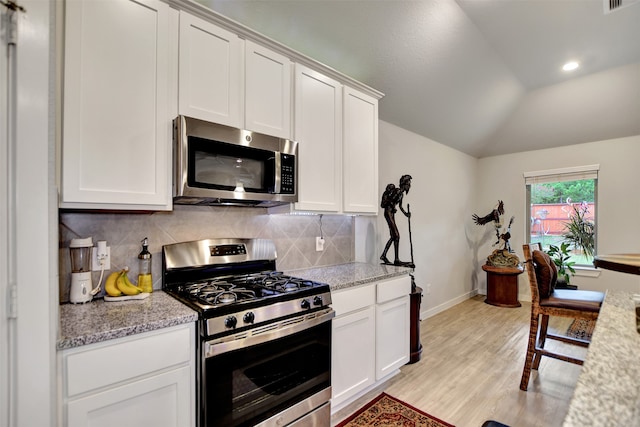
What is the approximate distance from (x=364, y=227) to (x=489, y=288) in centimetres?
288

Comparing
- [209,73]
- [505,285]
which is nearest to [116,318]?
[209,73]

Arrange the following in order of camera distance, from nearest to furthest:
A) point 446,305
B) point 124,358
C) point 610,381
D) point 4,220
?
1. point 610,381
2. point 4,220
3. point 124,358
4. point 446,305

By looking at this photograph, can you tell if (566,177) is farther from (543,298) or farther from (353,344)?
(353,344)

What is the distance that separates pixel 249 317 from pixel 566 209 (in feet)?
17.3

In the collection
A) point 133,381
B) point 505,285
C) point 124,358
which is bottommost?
point 505,285

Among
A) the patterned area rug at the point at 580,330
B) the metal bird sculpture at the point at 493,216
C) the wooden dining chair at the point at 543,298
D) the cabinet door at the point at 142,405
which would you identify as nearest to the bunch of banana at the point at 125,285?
the cabinet door at the point at 142,405

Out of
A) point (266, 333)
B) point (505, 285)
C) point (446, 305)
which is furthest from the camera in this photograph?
point (505, 285)

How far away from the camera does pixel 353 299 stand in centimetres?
203

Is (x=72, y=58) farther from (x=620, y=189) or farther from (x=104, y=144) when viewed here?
(x=620, y=189)

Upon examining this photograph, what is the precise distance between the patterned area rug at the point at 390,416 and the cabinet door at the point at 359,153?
4.70 ft

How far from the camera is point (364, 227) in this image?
316 centimetres

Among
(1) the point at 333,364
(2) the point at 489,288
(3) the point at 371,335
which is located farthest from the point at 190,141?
(2) the point at 489,288

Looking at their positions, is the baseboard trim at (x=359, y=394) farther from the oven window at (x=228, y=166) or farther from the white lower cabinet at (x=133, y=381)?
the oven window at (x=228, y=166)

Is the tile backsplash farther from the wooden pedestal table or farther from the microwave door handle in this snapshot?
the wooden pedestal table
